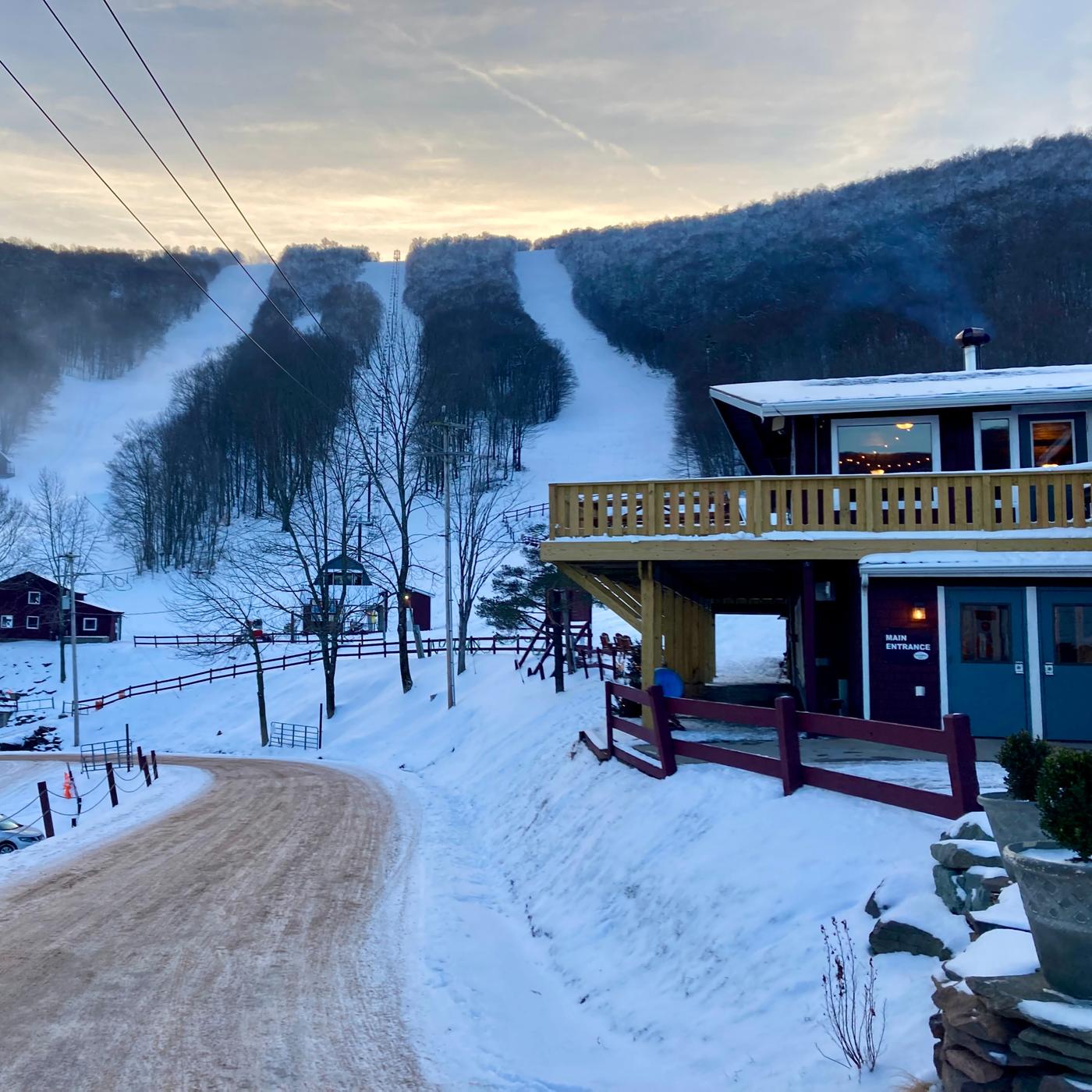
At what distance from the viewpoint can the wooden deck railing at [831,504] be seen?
14023 mm

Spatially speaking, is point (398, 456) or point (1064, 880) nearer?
point (1064, 880)

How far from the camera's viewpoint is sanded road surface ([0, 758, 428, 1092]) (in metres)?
6.49

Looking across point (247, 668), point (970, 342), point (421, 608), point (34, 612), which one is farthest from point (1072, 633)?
point (34, 612)

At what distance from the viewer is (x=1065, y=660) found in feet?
43.4

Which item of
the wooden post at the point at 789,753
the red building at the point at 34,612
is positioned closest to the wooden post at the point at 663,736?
the wooden post at the point at 789,753

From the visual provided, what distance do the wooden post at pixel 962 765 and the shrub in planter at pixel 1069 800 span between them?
9.56 feet

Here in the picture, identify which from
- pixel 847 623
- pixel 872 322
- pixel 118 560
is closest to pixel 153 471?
pixel 118 560

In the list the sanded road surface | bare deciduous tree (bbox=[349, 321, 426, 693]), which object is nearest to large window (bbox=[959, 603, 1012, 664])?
the sanded road surface

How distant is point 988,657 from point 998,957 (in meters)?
9.73

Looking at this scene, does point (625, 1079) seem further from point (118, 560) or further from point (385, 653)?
point (118, 560)

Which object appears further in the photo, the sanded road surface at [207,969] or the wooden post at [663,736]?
the wooden post at [663,736]

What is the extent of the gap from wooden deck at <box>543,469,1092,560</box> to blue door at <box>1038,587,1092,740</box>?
0.88 meters

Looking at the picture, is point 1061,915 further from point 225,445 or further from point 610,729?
point 225,445

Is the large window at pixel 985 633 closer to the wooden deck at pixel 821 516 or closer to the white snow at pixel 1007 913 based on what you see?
the wooden deck at pixel 821 516
